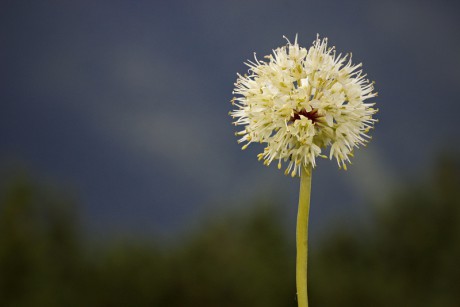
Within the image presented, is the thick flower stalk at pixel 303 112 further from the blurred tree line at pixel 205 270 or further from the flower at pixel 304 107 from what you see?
the blurred tree line at pixel 205 270

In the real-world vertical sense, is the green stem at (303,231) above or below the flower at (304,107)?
below

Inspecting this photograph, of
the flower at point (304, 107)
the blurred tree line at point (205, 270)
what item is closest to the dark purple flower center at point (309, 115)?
the flower at point (304, 107)

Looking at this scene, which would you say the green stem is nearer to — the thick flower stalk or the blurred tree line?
the thick flower stalk

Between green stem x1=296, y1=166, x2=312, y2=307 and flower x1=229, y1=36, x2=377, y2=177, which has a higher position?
flower x1=229, y1=36, x2=377, y2=177

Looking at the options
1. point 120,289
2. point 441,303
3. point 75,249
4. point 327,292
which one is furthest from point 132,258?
point 441,303

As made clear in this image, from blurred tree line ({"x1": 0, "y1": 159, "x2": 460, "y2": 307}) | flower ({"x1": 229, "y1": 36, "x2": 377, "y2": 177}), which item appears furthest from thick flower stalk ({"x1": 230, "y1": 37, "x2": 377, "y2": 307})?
blurred tree line ({"x1": 0, "y1": 159, "x2": 460, "y2": 307})

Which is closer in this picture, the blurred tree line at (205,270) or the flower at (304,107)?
the flower at (304,107)
